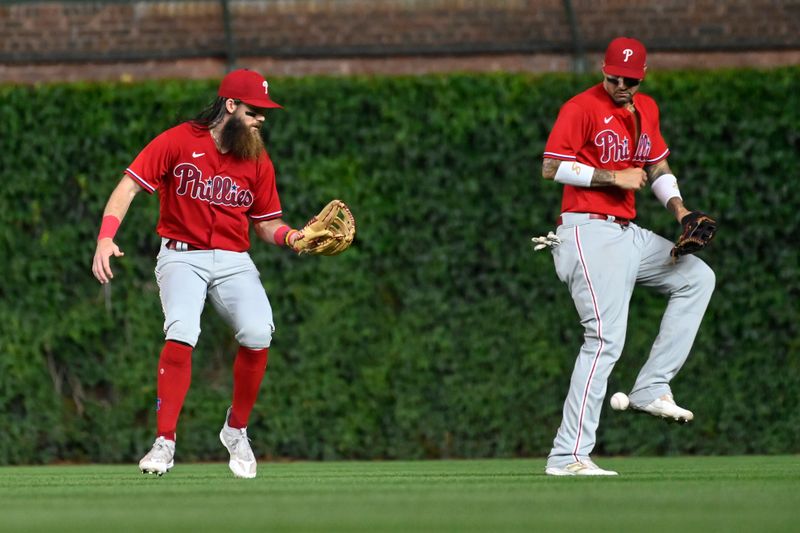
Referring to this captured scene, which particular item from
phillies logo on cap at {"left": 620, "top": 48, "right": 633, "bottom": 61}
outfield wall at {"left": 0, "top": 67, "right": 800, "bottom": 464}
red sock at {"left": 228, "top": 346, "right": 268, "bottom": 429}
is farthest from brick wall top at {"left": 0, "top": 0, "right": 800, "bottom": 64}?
red sock at {"left": 228, "top": 346, "right": 268, "bottom": 429}

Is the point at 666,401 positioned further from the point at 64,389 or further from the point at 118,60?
the point at 118,60

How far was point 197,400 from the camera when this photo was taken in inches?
432

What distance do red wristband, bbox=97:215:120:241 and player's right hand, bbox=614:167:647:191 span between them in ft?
8.62

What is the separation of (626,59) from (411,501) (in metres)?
2.93

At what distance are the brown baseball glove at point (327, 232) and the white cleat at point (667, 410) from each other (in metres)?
1.88

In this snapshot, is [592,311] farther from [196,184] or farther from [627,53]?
[196,184]

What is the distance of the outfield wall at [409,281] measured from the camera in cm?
1092

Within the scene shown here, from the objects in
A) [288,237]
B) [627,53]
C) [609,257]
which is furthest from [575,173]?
[288,237]

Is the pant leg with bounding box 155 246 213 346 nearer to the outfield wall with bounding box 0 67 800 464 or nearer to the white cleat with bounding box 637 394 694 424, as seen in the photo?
the white cleat with bounding box 637 394 694 424

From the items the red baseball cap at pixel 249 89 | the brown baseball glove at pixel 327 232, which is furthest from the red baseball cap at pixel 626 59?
the red baseball cap at pixel 249 89

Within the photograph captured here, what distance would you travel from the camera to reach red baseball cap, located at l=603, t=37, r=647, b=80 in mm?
7445

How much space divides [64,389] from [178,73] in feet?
11.2

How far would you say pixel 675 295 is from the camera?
771 cm

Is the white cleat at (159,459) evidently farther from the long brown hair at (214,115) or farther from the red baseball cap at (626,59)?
the red baseball cap at (626,59)
